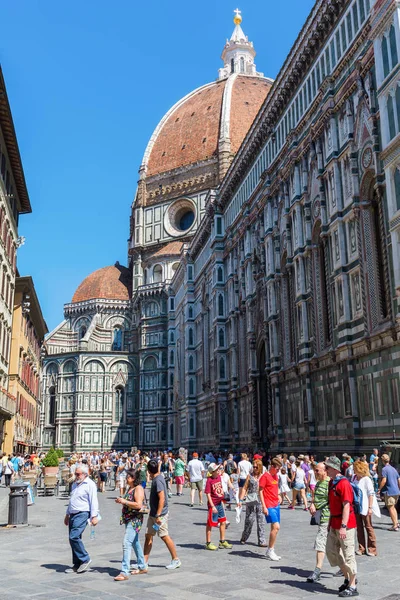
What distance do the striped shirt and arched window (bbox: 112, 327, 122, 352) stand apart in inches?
2944

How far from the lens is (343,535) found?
8.53 m

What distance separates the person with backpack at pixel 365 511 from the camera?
11234mm

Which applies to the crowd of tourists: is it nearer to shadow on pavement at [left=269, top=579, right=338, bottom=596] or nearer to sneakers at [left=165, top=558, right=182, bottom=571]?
sneakers at [left=165, top=558, right=182, bottom=571]

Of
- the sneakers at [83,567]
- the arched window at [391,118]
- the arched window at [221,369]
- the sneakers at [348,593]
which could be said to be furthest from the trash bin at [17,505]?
the arched window at [221,369]

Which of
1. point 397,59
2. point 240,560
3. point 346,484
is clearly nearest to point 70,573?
point 240,560

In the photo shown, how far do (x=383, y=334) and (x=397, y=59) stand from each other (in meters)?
9.82

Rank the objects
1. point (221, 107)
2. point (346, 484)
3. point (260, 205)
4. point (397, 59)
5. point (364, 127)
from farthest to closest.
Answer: point (221, 107)
point (260, 205)
point (364, 127)
point (397, 59)
point (346, 484)

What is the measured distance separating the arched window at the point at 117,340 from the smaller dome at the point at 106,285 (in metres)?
4.44

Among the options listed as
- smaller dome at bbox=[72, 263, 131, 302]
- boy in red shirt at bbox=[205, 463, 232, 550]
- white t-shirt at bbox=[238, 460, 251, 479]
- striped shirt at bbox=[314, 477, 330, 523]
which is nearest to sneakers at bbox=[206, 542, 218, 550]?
boy in red shirt at bbox=[205, 463, 232, 550]

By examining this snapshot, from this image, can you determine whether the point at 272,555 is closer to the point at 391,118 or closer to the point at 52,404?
the point at 391,118

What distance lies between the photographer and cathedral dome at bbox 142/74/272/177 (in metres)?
87.5

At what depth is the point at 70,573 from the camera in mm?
10094

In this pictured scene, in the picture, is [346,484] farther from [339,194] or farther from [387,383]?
[339,194]

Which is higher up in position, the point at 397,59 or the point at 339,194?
the point at 397,59
